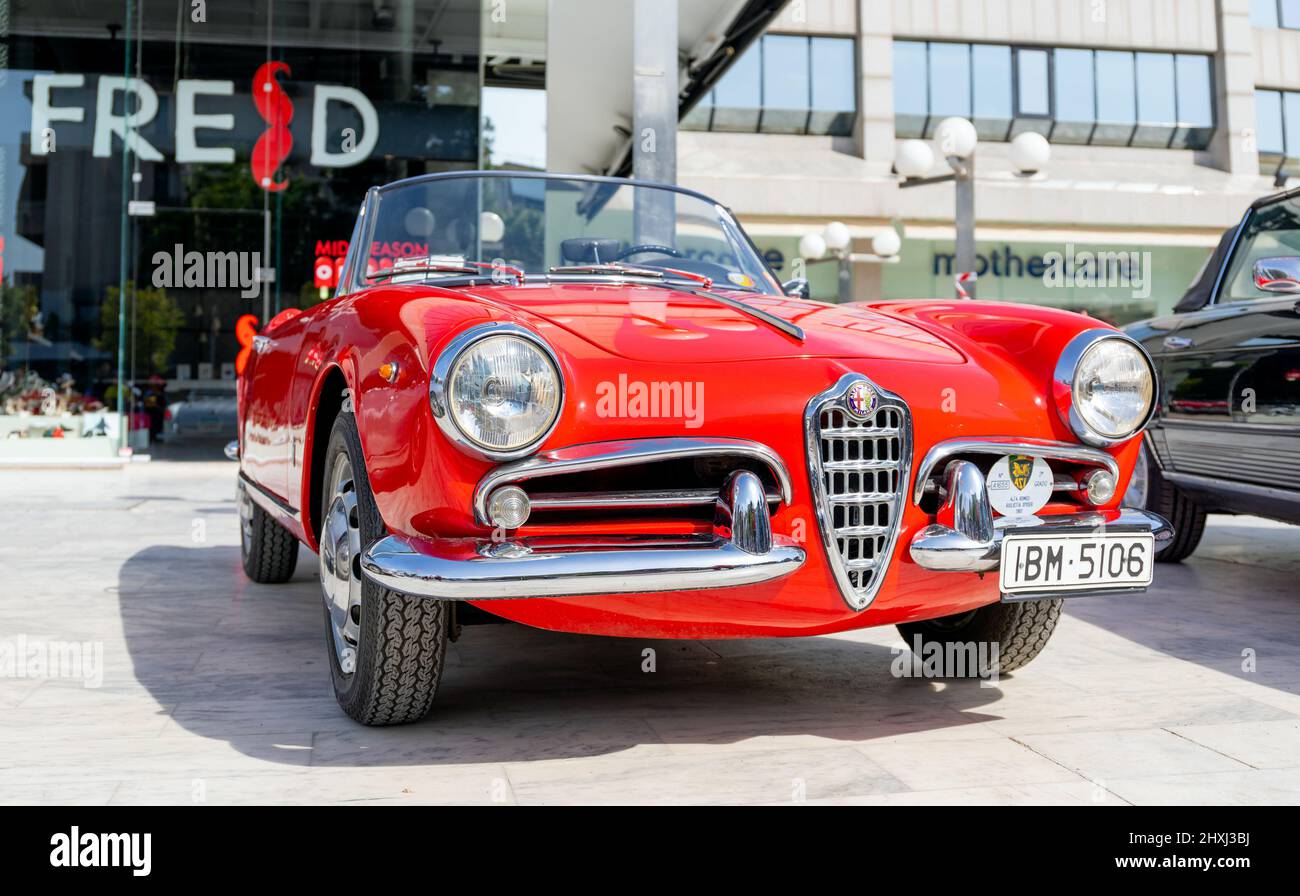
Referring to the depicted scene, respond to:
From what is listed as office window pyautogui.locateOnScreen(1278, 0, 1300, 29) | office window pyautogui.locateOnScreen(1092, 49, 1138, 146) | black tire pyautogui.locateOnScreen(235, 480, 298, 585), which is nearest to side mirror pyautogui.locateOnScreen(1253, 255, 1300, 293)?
black tire pyautogui.locateOnScreen(235, 480, 298, 585)

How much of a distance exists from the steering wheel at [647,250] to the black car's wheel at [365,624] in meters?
1.18

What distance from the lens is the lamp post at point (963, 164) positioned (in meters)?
10.2

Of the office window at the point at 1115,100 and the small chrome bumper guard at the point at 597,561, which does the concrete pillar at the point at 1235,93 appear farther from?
the small chrome bumper guard at the point at 597,561

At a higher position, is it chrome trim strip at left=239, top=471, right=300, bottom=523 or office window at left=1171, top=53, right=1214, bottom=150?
office window at left=1171, top=53, right=1214, bottom=150

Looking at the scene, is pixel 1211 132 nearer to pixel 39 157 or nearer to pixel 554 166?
pixel 554 166

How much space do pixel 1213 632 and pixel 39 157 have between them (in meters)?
13.4

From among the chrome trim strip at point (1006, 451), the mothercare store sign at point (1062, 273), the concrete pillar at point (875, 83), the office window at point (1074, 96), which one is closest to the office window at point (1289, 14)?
the office window at point (1074, 96)

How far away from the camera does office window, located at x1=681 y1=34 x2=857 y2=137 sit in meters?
23.4

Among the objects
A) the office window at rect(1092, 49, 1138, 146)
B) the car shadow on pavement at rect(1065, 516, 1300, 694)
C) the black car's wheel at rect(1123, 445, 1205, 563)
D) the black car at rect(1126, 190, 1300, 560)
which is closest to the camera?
the car shadow on pavement at rect(1065, 516, 1300, 694)

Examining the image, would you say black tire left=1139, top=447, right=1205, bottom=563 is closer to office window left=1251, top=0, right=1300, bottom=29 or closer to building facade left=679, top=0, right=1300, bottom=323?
building facade left=679, top=0, right=1300, bottom=323

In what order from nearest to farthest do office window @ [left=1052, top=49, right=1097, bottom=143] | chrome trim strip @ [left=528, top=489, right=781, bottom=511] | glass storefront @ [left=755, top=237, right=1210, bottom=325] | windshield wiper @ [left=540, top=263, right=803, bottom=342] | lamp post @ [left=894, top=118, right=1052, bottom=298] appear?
chrome trim strip @ [left=528, top=489, right=781, bottom=511]
windshield wiper @ [left=540, top=263, right=803, bottom=342]
lamp post @ [left=894, top=118, right=1052, bottom=298]
glass storefront @ [left=755, top=237, right=1210, bottom=325]
office window @ [left=1052, top=49, right=1097, bottom=143]

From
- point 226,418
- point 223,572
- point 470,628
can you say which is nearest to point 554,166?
point 226,418

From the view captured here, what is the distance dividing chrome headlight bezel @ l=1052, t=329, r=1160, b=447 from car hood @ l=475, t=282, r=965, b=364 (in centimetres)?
24

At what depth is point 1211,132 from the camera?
2522cm
